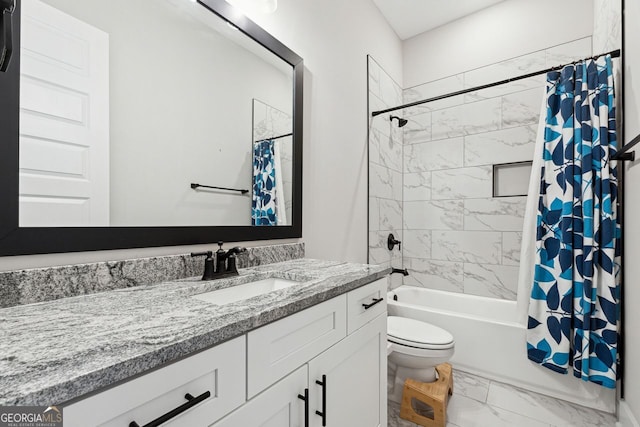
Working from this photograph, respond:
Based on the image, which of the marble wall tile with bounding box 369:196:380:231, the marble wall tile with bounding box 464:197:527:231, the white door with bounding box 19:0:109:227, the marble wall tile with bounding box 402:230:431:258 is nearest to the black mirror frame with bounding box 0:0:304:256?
the white door with bounding box 19:0:109:227

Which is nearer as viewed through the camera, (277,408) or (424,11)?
(277,408)

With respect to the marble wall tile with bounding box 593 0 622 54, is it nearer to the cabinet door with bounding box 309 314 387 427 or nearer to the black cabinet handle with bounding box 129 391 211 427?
the cabinet door with bounding box 309 314 387 427

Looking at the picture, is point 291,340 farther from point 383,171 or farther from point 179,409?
point 383,171

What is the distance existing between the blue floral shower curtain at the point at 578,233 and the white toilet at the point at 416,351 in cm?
63

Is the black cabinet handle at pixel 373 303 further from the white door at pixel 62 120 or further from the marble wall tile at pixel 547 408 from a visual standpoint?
the marble wall tile at pixel 547 408

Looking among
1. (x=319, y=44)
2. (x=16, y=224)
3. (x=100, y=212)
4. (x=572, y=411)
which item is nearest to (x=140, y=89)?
(x=100, y=212)

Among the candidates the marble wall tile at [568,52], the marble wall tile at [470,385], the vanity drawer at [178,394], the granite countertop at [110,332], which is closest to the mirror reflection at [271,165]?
the granite countertop at [110,332]

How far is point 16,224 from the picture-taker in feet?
2.55

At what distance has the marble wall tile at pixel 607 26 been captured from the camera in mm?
1644

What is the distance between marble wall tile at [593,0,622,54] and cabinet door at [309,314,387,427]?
2.00 meters

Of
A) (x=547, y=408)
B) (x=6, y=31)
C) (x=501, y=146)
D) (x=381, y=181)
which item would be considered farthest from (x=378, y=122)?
(x=6, y=31)

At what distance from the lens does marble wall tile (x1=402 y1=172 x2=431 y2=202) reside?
9.31 feet

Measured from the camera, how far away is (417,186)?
9.49ft

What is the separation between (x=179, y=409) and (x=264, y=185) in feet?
3.44
